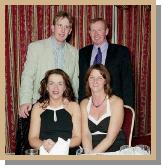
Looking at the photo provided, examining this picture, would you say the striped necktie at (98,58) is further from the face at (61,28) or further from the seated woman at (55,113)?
the seated woman at (55,113)

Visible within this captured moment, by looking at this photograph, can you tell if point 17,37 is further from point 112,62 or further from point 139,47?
point 139,47

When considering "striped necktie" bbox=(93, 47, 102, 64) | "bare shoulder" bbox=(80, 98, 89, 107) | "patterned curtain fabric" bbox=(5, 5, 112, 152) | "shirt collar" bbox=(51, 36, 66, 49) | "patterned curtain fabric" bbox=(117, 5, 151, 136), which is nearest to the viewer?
"bare shoulder" bbox=(80, 98, 89, 107)

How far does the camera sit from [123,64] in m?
2.99

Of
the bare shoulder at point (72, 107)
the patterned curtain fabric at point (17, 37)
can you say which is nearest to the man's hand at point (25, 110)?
the bare shoulder at point (72, 107)

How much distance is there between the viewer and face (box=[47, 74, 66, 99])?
2.57m

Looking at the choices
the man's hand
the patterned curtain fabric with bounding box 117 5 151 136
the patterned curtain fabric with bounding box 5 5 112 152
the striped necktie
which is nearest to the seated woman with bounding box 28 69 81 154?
the man's hand

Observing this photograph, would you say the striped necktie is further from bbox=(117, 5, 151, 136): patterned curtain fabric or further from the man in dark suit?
bbox=(117, 5, 151, 136): patterned curtain fabric

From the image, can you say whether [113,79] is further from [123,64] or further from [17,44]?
[17,44]

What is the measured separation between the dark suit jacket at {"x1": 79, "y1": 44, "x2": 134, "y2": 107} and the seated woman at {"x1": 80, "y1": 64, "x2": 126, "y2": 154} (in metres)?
0.35

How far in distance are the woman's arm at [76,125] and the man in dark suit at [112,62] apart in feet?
1.08

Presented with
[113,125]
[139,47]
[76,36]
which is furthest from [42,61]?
[139,47]

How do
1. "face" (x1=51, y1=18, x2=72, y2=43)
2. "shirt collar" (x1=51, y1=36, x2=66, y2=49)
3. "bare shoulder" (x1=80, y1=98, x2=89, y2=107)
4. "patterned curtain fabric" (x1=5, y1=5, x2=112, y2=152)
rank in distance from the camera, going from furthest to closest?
"patterned curtain fabric" (x1=5, y1=5, x2=112, y2=152) < "shirt collar" (x1=51, y1=36, x2=66, y2=49) < "face" (x1=51, y1=18, x2=72, y2=43) < "bare shoulder" (x1=80, y1=98, x2=89, y2=107)

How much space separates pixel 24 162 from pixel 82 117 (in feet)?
1.75
